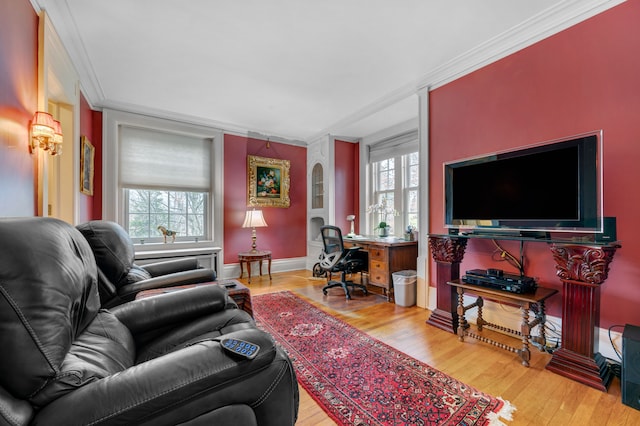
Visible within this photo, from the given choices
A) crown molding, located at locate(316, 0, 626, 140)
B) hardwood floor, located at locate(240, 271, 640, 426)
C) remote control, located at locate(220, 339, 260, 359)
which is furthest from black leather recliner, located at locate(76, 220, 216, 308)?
crown molding, located at locate(316, 0, 626, 140)

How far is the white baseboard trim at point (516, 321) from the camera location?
1877 mm

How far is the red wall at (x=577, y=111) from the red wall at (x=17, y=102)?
3421 millimetres

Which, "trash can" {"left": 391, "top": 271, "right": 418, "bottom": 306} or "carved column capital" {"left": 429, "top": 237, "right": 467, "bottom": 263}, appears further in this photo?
"trash can" {"left": 391, "top": 271, "right": 418, "bottom": 306}

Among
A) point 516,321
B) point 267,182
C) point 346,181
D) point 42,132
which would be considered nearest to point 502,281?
point 516,321

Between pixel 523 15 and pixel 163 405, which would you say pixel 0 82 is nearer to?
pixel 163 405

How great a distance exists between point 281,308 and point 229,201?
2275mm

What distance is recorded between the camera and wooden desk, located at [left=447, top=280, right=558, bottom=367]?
1941mm

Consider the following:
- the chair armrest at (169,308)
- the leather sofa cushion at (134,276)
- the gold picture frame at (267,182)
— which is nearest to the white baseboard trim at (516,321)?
the chair armrest at (169,308)

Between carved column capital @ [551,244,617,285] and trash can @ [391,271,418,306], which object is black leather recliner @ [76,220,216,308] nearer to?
trash can @ [391,271,418,306]

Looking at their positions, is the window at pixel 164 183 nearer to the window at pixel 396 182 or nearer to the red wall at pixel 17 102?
the red wall at pixel 17 102

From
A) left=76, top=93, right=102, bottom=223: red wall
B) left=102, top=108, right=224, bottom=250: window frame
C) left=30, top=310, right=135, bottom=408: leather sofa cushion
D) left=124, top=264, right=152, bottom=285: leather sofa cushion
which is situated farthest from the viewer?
left=102, top=108, right=224, bottom=250: window frame

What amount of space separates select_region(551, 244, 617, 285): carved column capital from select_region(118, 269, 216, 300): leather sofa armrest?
2.53 metres

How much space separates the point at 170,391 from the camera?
69 centimetres

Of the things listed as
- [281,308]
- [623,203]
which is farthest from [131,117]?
[623,203]
